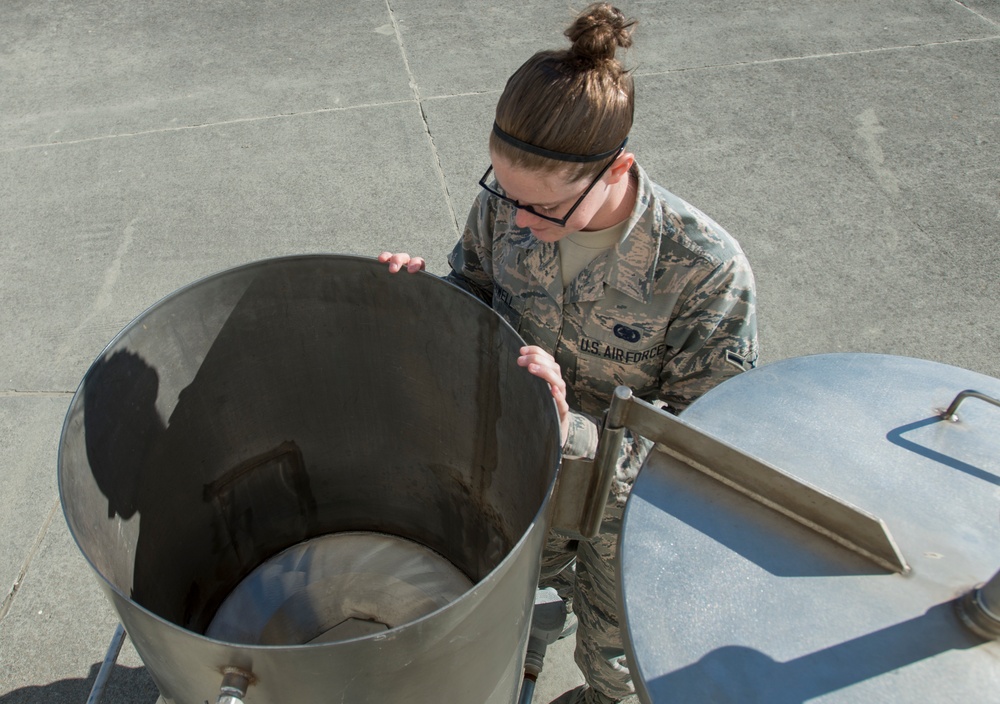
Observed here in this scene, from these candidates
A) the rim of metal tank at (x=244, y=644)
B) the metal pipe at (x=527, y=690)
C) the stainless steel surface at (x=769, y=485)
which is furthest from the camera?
the metal pipe at (x=527, y=690)

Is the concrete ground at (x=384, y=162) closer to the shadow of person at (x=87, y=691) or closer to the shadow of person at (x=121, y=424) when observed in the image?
the shadow of person at (x=87, y=691)

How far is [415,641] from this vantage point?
3.11ft

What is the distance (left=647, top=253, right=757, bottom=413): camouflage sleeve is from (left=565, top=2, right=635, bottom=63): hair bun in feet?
1.41

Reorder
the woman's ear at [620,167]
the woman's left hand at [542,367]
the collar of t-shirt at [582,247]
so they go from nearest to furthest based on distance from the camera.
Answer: the woman's left hand at [542,367] < the woman's ear at [620,167] < the collar of t-shirt at [582,247]

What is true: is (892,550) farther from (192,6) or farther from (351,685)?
(192,6)

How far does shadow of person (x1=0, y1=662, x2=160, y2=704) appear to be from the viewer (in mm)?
2096

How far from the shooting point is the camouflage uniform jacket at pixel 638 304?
1450 mm

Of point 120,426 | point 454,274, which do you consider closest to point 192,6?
point 454,274

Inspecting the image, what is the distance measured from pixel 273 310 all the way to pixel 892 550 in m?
1.12

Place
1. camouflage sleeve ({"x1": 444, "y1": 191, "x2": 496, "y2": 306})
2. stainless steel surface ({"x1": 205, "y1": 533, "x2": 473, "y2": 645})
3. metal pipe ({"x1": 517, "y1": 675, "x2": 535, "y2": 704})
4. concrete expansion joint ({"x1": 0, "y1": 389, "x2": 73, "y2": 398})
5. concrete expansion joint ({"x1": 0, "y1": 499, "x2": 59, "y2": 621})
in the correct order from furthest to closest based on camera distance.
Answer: concrete expansion joint ({"x1": 0, "y1": 389, "x2": 73, "y2": 398})
concrete expansion joint ({"x1": 0, "y1": 499, "x2": 59, "y2": 621})
metal pipe ({"x1": 517, "y1": 675, "x2": 535, "y2": 704})
stainless steel surface ({"x1": 205, "y1": 533, "x2": 473, "y2": 645})
camouflage sleeve ({"x1": 444, "y1": 191, "x2": 496, "y2": 306})

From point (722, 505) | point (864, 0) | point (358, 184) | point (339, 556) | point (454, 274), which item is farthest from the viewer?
point (864, 0)

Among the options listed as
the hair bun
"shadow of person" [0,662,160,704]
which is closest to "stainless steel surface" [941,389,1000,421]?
the hair bun

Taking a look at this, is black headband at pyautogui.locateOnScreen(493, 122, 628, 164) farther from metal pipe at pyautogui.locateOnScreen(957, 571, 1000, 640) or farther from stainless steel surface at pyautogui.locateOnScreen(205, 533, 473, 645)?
stainless steel surface at pyautogui.locateOnScreen(205, 533, 473, 645)

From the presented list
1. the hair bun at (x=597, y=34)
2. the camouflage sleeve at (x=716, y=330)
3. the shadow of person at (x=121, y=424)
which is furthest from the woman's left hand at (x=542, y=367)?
the shadow of person at (x=121, y=424)
